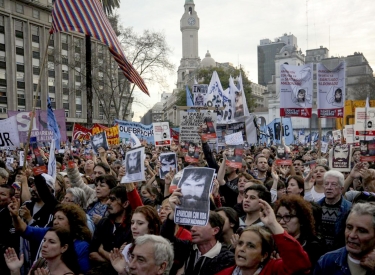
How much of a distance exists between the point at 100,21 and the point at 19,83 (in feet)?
141

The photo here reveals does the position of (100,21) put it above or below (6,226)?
above

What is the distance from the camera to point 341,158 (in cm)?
682

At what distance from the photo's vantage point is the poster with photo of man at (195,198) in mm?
3253

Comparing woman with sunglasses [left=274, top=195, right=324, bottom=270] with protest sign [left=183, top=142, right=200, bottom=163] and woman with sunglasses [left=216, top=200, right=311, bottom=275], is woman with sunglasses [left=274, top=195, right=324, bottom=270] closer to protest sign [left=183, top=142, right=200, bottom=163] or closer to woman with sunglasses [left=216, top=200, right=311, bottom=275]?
woman with sunglasses [left=216, top=200, right=311, bottom=275]

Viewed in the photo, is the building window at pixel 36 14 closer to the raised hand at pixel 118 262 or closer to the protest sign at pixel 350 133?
the protest sign at pixel 350 133

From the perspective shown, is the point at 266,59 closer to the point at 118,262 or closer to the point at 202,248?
the point at 202,248

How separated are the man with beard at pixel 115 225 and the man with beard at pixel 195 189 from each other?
3.02ft

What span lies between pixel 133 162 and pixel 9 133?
8.96 meters

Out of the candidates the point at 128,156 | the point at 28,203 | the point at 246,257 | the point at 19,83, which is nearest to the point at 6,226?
the point at 28,203

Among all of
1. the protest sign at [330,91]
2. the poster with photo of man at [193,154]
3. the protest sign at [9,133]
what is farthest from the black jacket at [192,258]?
the protest sign at [9,133]

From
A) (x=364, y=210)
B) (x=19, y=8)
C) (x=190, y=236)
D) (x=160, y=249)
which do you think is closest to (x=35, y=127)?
(x=190, y=236)

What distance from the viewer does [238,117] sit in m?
15.6

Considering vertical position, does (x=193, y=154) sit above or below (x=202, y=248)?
above

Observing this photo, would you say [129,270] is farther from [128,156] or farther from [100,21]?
[100,21]
